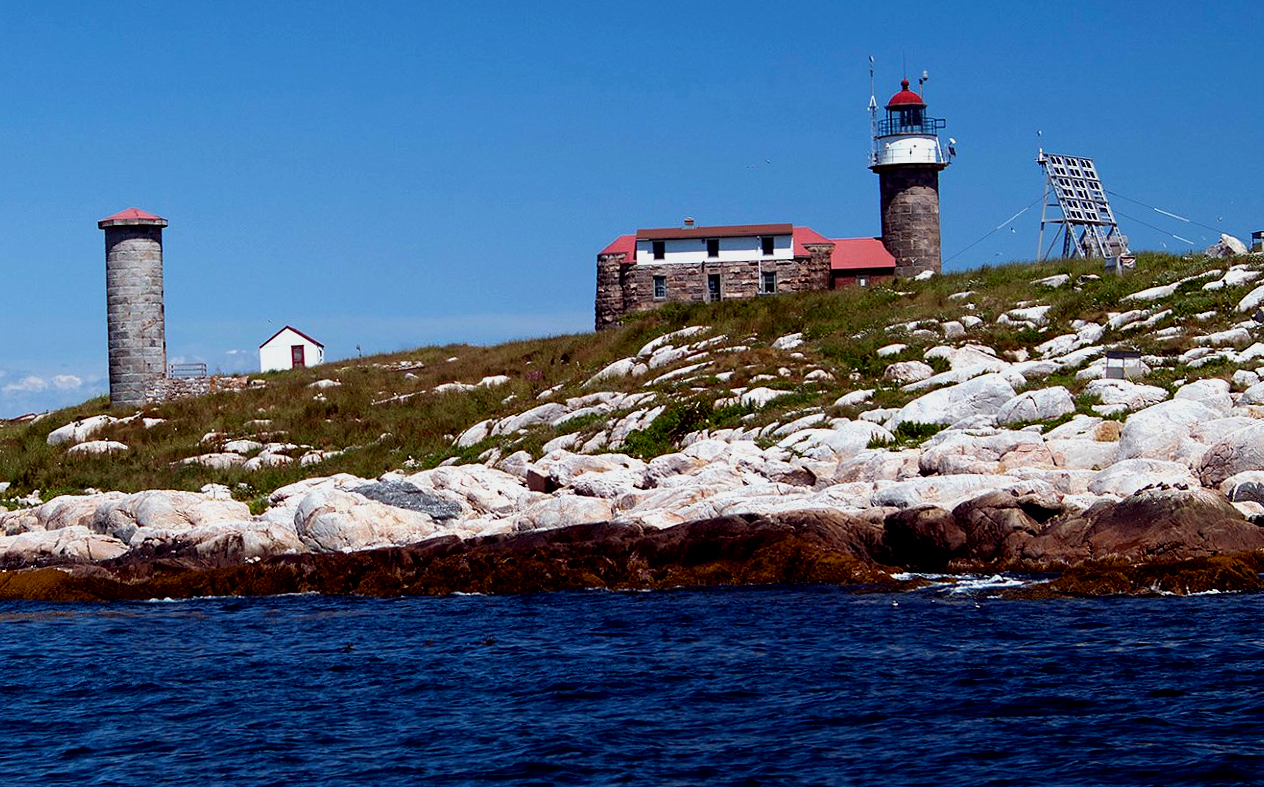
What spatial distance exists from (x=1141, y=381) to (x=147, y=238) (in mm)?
35546

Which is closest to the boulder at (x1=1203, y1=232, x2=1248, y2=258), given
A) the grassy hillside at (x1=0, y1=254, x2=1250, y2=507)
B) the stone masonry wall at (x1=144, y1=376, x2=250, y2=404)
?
the grassy hillside at (x1=0, y1=254, x2=1250, y2=507)

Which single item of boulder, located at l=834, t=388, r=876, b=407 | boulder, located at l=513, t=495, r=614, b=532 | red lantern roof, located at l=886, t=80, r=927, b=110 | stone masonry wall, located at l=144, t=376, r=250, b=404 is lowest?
boulder, located at l=513, t=495, r=614, b=532

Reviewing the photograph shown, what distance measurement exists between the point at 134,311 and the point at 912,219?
30.5m

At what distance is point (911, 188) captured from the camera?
58.8m

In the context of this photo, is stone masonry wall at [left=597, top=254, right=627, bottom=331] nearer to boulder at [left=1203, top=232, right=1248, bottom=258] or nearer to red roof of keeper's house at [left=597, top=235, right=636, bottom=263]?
red roof of keeper's house at [left=597, top=235, right=636, bottom=263]

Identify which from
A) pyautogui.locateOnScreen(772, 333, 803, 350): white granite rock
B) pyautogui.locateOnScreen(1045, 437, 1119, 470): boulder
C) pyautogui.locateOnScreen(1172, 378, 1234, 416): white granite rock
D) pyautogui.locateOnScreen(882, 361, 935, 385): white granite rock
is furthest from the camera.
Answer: pyautogui.locateOnScreen(772, 333, 803, 350): white granite rock

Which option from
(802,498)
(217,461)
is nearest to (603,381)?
(217,461)

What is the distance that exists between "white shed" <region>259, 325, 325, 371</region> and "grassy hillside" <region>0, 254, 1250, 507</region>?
9647 millimetres

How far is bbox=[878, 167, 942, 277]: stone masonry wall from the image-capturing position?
192 ft

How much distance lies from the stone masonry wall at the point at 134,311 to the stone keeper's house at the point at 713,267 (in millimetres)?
17148

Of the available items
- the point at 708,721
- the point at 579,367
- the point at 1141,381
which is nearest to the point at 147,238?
the point at 579,367

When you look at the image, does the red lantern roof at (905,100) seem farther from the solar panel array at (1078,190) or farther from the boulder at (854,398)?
the boulder at (854,398)

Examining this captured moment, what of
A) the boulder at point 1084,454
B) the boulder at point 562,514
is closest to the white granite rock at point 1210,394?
the boulder at point 1084,454

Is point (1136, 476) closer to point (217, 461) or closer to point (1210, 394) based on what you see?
point (1210, 394)
